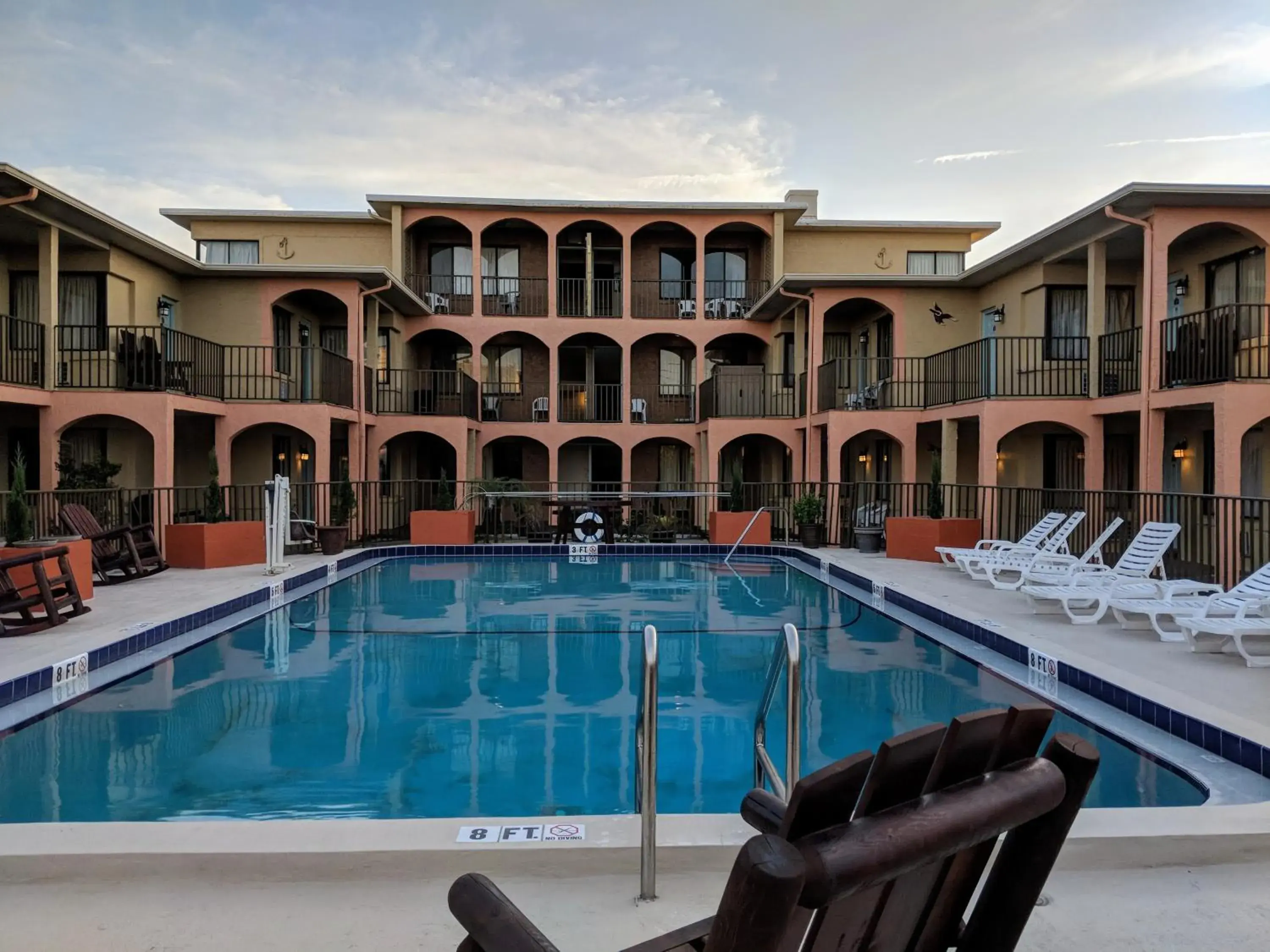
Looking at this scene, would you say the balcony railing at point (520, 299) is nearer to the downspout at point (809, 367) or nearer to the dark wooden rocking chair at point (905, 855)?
the downspout at point (809, 367)

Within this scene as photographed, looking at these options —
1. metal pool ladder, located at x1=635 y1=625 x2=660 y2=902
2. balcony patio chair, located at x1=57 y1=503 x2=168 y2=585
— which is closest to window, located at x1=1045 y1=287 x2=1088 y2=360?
balcony patio chair, located at x1=57 y1=503 x2=168 y2=585

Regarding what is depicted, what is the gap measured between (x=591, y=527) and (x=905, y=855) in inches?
627

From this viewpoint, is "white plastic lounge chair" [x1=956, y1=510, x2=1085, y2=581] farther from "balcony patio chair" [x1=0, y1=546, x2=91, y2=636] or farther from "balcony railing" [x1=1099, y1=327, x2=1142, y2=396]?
"balcony patio chair" [x1=0, y1=546, x2=91, y2=636]


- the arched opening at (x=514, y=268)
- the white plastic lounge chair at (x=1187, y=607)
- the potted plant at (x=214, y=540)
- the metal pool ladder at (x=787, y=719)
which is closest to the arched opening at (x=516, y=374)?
the arched opening at (x=514, y=268)

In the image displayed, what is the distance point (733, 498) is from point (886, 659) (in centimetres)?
951

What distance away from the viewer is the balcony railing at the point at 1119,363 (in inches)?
559

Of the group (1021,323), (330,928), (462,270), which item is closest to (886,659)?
(330,928)

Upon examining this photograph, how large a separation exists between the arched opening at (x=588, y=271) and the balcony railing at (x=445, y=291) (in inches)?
97.7

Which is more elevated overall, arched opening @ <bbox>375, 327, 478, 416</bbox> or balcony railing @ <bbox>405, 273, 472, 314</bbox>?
balcony railing @ <bbox>405, 273, 472, 314</bbox>

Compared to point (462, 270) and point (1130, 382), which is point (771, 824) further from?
point (462, 270)

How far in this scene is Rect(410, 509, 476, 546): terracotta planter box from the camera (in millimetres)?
16609

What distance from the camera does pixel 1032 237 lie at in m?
15.0

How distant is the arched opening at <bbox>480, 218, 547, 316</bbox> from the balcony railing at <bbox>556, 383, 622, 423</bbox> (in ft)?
8.03

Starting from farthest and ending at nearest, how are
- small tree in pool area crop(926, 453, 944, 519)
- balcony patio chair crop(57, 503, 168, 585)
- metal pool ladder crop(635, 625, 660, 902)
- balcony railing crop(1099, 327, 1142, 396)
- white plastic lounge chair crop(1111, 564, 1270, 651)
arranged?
small tree in pool area crop(926, 453, 944, 519), balcony railing crop(1099, 327, 1142, 396), balcony patio chair crop(57, 503, 168, 585), white plastic lounge chair crop(1111, 564, 1270, 651), metal pool ladder crop(635, 625, 660, 902)
